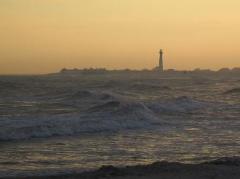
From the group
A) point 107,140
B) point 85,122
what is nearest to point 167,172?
point 107,140

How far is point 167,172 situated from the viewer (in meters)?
10.5

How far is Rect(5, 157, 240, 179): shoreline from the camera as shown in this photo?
10107 mm

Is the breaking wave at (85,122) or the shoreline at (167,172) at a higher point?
the shoreline at (167,172)

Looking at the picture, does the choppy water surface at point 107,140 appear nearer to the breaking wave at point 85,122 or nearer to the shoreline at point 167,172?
the breaking wave at point 85,122

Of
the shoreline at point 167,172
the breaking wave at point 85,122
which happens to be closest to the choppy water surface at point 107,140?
the breaking wave at point 85,122

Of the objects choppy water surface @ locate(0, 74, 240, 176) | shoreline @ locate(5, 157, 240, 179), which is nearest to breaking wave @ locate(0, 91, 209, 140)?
choppy water surface @ locate(0, 74, 240, 176)

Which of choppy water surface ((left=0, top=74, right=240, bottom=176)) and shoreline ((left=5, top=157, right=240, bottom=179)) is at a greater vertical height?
shoreline ((left=5, top=157, right=240, bottom=179))

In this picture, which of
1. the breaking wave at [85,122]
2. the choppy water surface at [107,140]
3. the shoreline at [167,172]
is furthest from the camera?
the breaking wave at [85,122]

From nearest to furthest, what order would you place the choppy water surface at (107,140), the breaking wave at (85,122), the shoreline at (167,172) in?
the shoreline at (167,172) < the choppy water surface at (107,140) < the breaking wave at (85,122)

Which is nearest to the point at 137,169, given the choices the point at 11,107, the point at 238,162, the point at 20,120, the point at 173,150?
the point at 238,162

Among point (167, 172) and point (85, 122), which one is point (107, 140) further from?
point (167, 172)

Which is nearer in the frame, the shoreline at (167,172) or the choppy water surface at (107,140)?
the shoreline at (167,172)

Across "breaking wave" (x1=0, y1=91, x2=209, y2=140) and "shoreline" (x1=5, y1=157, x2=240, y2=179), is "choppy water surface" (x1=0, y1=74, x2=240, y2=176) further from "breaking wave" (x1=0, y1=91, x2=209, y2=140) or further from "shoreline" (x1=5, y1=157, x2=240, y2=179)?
"shoreline" (x1=5, y1=157, x2=240, y2=179)

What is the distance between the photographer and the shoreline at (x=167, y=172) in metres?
10.1
